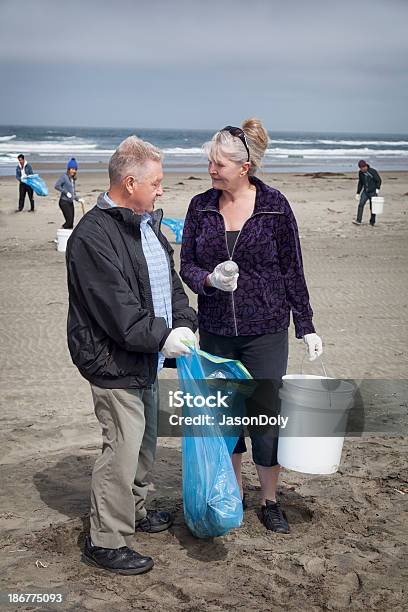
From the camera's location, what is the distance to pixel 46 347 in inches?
274

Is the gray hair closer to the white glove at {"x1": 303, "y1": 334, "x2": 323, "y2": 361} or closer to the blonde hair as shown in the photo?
the blonde hair

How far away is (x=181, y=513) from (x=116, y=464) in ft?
2.83

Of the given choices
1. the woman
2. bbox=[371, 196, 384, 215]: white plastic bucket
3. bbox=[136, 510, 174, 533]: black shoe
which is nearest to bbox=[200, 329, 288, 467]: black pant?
the woman

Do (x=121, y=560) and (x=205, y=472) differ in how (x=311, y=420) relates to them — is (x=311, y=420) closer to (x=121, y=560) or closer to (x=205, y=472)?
(x=205, y=472)

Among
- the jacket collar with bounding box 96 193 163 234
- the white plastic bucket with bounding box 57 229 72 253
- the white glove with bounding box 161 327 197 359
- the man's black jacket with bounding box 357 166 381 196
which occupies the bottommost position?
the white plastic bucket with bounding box 57 229 72 253

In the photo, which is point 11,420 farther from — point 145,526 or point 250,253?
point 250,253

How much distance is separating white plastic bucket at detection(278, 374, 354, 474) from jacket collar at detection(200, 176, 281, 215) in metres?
0.82

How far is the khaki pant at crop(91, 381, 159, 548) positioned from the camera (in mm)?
3162

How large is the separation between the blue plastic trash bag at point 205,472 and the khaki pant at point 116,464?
233 mm

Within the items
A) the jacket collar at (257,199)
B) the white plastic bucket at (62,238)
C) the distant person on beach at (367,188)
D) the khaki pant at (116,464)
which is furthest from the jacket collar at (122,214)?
the distant person on beach at (367,188)

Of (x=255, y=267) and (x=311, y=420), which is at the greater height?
(x=255, y=267)

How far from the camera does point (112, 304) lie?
3.00 meters

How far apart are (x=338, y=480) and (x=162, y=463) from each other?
1.04 metres

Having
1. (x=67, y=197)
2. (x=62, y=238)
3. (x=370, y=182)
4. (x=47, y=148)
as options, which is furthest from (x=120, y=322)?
(x=47, y=148)
